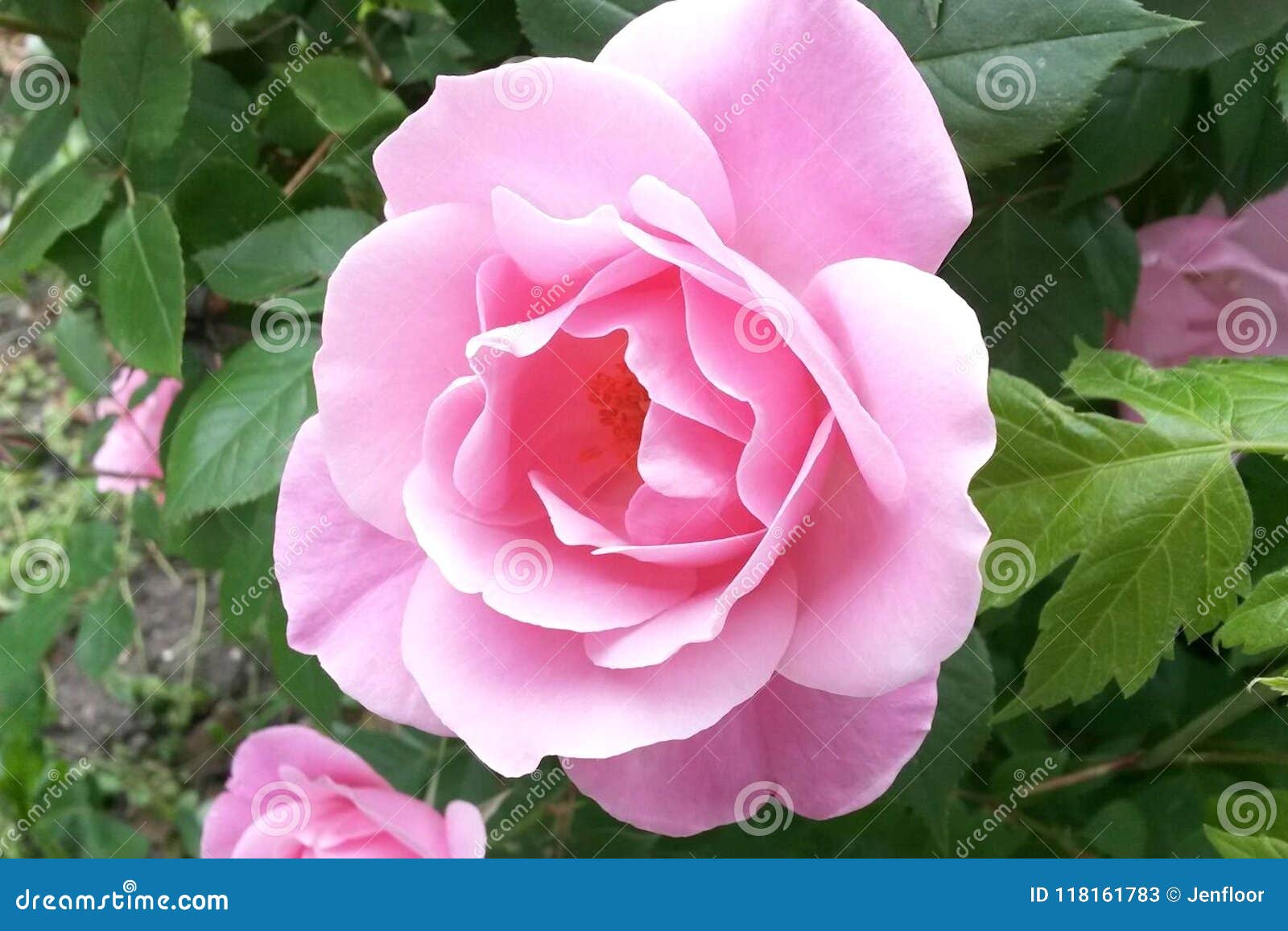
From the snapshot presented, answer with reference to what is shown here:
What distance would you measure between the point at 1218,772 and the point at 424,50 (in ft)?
3.92

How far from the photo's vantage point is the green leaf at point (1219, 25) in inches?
30.2

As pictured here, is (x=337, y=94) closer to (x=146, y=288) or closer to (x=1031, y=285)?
(x=146, y=288)

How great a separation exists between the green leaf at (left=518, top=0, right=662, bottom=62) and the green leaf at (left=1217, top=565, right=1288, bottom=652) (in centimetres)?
56

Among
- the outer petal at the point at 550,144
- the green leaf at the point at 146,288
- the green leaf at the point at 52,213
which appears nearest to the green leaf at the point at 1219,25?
the outer petal at the point at 550,144

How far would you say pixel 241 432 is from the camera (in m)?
0.90

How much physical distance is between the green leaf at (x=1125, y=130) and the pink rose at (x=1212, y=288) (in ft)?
0.32

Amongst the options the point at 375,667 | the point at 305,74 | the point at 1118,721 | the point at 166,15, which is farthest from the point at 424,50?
the point at 1118,721

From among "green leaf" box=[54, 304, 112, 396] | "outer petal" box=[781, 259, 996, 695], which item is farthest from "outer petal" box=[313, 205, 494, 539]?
"green leaf" box=[54, 304, 112, 396]

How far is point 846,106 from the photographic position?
1.86 ft

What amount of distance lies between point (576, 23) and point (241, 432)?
1.53 feet

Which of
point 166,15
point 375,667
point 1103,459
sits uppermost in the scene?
point 166,15

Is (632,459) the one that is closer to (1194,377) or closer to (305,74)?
(1194,377)

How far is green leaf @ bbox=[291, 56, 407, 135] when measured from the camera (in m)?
1.01

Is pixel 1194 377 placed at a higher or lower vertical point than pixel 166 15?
lower
